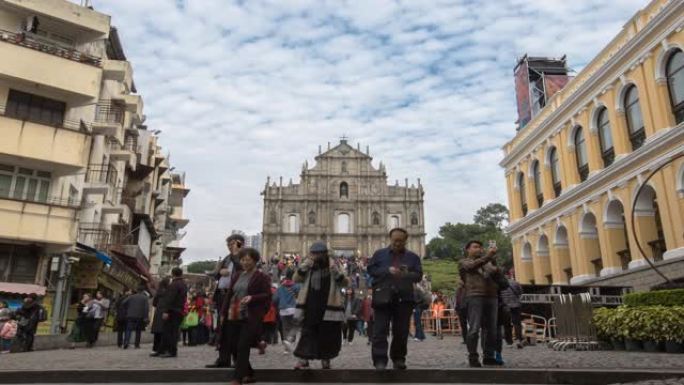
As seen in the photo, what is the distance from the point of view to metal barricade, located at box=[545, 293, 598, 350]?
433 inches

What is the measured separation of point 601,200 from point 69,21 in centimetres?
1913

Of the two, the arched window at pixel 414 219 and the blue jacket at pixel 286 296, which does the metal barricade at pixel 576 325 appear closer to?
the blue jacket at pixel 286 296

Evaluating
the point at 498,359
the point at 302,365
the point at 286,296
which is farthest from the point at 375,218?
the point at 302,365

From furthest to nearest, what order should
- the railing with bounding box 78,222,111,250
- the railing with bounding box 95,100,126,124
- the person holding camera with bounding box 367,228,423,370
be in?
the railing with bounding box 95,100,126,124 < the railing with bounding box 78,222,111,250 < the person holding camera with bounding box 367,228,423,370

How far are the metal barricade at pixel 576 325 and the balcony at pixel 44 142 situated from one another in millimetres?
14207

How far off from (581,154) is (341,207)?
167 feet

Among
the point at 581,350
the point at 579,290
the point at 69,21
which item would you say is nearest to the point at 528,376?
the point at 581,350

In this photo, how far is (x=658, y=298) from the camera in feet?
35.4

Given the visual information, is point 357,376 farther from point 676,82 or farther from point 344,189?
point 344,189

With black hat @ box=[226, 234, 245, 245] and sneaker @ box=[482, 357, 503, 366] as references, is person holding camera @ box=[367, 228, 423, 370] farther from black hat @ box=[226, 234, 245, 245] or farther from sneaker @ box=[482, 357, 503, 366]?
black hat @ box=[226, 234, 245, 245]

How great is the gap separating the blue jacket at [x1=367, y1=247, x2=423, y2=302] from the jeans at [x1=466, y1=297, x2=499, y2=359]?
96 cm

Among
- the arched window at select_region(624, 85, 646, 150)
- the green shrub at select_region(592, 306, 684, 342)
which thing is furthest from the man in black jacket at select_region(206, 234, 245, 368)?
the arched window at select_region(624, 85, 646, 150)

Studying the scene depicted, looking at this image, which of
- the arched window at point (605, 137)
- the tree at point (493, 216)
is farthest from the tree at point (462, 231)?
the arched window at point (605, 137)

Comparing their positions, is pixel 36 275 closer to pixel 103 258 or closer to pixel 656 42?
pixel 103 258
